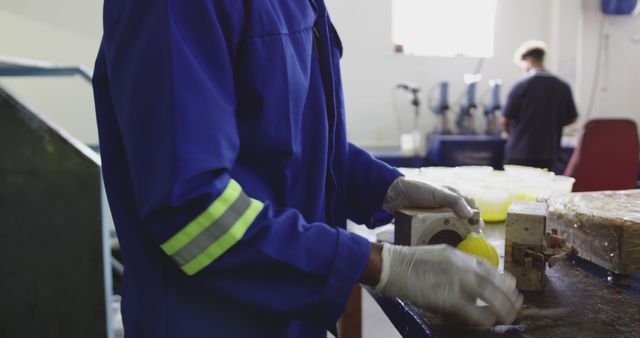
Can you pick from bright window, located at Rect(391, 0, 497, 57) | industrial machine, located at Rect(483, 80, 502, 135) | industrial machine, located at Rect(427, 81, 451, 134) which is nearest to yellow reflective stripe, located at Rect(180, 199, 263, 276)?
industrial machine, located at Rect(427, 81, 451, 134)

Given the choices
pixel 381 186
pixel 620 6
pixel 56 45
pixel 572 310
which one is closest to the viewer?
pixel 572 310

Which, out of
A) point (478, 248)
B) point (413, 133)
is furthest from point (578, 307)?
point (413, 133)

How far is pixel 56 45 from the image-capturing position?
3.62m

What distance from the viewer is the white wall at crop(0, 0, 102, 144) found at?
3.53m

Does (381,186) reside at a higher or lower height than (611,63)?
lower

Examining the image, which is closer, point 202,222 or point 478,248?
point 202,222

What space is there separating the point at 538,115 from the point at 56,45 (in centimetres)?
361

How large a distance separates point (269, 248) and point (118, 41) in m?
0.31

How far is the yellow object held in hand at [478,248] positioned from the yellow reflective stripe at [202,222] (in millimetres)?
514

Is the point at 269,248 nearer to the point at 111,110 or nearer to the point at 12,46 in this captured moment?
the point at 111,110

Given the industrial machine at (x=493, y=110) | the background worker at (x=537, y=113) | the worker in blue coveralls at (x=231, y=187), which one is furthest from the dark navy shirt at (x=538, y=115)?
the worker in blue coveralls at (x=231, y=187)

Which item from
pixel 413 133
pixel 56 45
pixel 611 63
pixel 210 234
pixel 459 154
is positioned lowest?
pixel 459 154

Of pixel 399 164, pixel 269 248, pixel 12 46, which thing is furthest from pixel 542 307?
pixel 12 46

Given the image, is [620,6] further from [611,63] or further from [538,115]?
[538,115]
